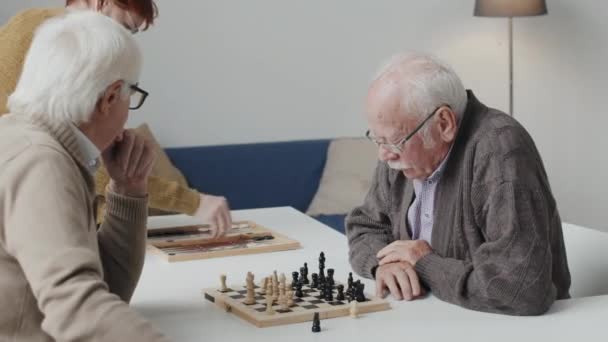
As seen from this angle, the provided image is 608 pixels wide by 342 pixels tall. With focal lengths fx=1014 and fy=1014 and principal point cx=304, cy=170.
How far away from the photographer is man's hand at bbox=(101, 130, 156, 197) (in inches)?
97.0

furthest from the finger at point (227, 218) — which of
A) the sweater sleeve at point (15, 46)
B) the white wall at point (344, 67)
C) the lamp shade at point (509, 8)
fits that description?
the lamp shade at point (509, 8)

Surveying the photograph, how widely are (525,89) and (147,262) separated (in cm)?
394

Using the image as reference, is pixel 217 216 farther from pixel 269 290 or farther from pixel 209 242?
pixel 269 290

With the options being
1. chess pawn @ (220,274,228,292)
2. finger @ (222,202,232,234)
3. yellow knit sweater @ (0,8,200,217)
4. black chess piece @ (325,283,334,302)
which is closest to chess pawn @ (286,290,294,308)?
black chess piece @ (325,283,334,302)

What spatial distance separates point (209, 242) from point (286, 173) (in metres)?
2.60

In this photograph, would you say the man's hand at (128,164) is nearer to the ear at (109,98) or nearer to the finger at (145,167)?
the finger at (145,167)

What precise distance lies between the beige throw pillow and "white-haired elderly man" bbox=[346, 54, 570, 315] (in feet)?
9.47

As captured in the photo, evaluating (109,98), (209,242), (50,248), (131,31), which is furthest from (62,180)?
(209,242)

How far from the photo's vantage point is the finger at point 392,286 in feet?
8.06

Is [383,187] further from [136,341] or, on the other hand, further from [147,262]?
[136,341]

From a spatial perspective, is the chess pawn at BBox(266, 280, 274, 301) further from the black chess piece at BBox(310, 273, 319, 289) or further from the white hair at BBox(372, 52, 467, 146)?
the white hair at BBox(372, 52, 467, 146)

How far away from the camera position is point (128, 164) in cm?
247

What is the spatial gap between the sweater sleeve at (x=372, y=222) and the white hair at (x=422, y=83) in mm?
365

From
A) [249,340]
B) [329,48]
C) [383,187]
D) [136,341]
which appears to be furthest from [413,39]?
[136,341]
